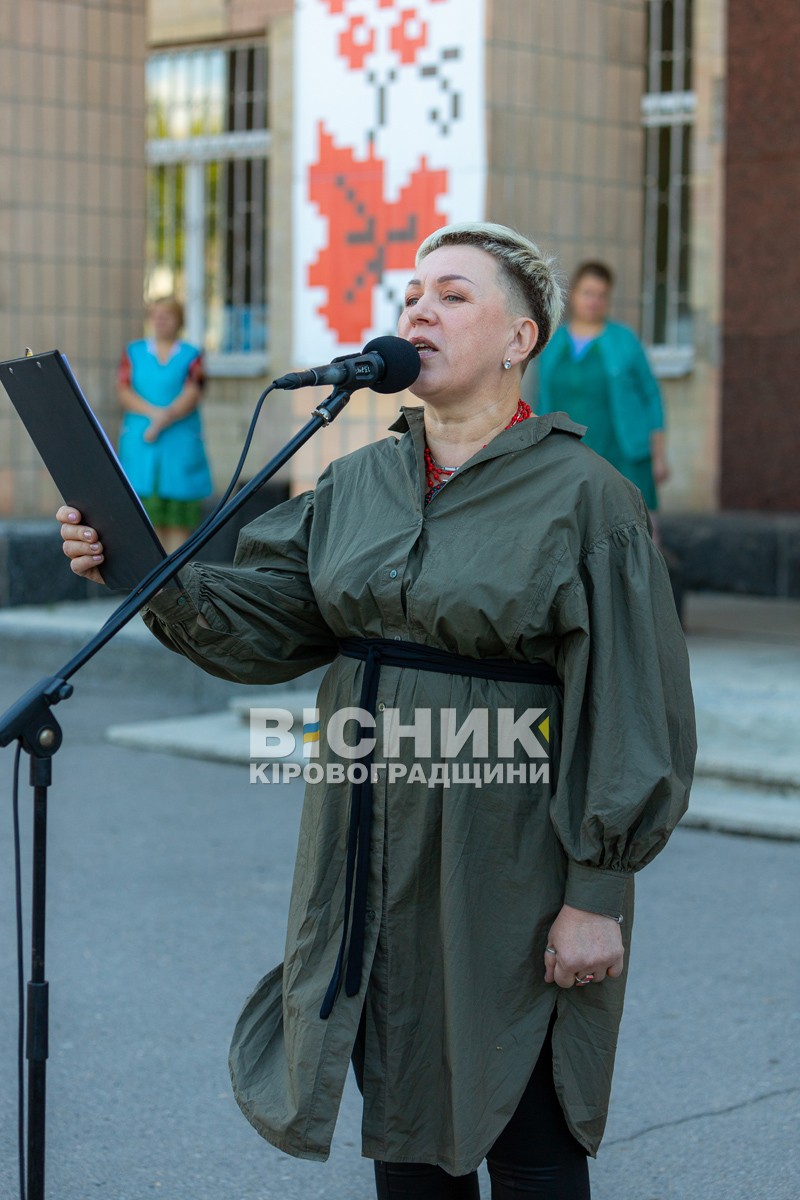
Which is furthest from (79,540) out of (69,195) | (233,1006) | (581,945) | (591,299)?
(69,195)

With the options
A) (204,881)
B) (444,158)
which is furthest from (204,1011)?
(444,158)

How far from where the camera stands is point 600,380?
28.0 feet

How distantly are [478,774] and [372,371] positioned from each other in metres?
0.64

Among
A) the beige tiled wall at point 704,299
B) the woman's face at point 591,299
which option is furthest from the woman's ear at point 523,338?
the beige tiled wall at point 704,299

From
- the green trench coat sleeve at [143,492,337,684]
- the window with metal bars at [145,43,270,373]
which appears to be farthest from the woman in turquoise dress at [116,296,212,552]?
the green trench coat sleeve at [143,492,337,684]

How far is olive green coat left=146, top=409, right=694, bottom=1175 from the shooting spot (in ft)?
8.79

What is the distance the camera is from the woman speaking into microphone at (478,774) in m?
2.69

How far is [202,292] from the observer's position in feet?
54.5

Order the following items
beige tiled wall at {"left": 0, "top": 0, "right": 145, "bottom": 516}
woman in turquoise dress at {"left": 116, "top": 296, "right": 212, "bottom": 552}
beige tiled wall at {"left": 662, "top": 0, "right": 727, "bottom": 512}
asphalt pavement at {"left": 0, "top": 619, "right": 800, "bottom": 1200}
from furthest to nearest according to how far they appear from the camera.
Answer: beige tiled wall at {"left": 662, "top": 0, "right": 727, "bottom": 512} → beige tiled wall at {"left": 0, "top": 0, "right": 145, "bottom": 516} → woman in turquoise dress at {"left": 116, "top": 296, "right": 212, "bottom": 552} → asphalt pavement at {"left": 0, "top": 619, "right": 800, "bottom": 1200}

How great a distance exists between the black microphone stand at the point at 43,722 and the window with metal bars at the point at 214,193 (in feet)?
44.0

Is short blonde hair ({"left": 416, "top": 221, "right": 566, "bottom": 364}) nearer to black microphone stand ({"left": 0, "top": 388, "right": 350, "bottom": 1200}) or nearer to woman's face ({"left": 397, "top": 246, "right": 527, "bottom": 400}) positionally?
woman's face ({"left": 397, "top": 246, "right": 527, "bottom": 400})

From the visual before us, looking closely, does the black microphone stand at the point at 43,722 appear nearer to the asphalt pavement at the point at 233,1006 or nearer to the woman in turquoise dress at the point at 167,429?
the asphalt pavement at the point at 233,1006

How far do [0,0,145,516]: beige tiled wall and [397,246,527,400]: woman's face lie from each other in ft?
27.5

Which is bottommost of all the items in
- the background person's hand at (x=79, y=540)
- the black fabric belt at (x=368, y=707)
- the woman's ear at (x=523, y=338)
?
the black fabric belt at (x=368, y=707)
